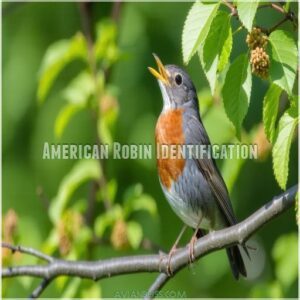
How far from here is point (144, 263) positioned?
3.92 meters

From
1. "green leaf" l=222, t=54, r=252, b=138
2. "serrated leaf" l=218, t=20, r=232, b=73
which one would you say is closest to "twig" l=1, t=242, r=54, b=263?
"green leaf" l=222, t=54, r=252, b=138

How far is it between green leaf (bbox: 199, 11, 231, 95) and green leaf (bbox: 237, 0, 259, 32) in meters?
0.15

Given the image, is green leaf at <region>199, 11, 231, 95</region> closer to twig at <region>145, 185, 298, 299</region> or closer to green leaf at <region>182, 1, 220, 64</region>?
green leaf at <region>182, 1, 220, 64</region>

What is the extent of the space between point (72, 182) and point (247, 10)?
9.57 ft

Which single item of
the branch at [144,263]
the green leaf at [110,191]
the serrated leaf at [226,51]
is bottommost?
the branch at [144,263]

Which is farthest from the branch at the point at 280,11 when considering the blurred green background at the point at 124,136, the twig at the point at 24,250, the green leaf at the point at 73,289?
the blurred green background at the point at 124,136

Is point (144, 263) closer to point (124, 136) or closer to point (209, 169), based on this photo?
point (209, 169)

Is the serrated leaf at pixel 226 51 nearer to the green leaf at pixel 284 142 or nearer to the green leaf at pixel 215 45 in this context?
the green leaf at pixel 215 45

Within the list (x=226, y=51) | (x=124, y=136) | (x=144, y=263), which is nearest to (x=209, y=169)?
(x=144, y=263)

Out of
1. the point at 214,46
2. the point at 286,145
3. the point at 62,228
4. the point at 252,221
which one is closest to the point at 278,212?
the point at 252,221

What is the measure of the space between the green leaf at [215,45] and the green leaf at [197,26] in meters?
0.05

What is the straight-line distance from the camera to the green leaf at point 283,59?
9.25 feet

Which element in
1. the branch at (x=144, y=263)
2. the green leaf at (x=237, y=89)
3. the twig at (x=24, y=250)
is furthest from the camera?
the twig at (x=24, y=250)

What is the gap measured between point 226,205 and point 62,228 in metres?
1.20
